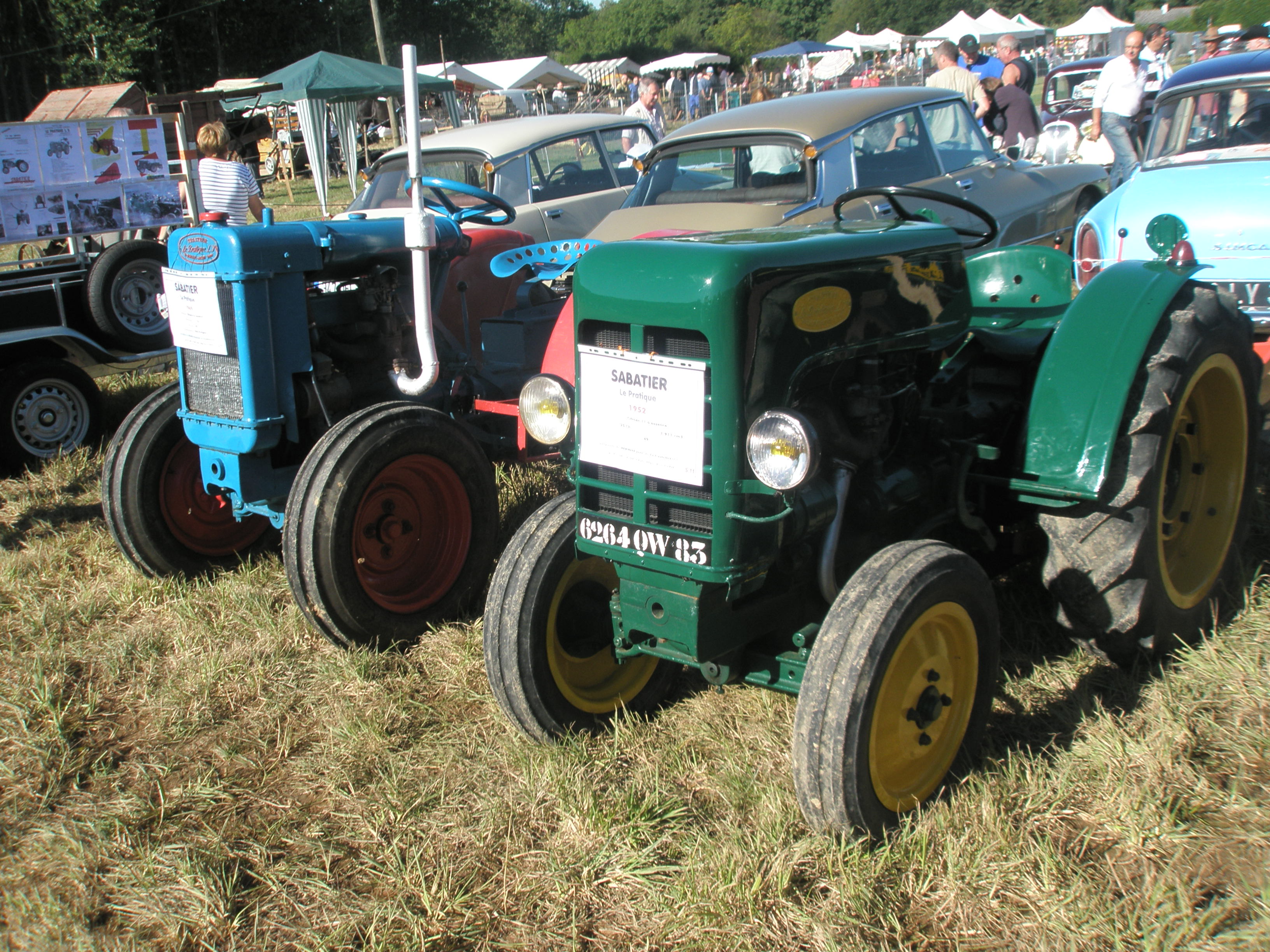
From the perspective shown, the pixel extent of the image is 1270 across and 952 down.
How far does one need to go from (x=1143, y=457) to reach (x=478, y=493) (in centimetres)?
228

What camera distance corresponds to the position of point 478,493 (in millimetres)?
3797

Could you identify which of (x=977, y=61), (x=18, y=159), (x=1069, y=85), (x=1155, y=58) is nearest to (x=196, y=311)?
(x=18, y=159)

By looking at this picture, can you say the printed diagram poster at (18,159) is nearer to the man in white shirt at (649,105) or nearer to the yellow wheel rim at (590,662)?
the man in white shirt at (649,105)

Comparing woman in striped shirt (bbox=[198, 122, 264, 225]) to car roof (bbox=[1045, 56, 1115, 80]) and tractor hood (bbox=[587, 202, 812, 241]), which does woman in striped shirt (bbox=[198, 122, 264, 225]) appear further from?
car roof (bbox=[1045, 56, 1115, 80])

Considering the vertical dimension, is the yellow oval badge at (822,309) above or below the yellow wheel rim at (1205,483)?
above

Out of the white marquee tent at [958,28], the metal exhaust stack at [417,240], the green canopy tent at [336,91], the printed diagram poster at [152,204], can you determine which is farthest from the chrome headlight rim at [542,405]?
the white marquee tent at [958,28]

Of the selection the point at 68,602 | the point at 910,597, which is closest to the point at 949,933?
the point at 910,597

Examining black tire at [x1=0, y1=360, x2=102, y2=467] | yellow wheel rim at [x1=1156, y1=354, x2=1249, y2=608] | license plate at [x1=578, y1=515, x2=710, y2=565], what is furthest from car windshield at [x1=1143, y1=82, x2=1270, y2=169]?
black tire at [x1=0, y1=360, x2=102, y2=467]

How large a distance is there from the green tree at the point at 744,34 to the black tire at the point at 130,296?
62348 millimetres

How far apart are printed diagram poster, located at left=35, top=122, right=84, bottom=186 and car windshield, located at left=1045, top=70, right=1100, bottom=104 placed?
60.7 feet

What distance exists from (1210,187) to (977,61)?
6.75 m

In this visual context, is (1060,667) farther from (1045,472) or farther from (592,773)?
(592,773)

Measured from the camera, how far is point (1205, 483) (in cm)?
317

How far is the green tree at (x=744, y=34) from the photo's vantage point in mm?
64562
